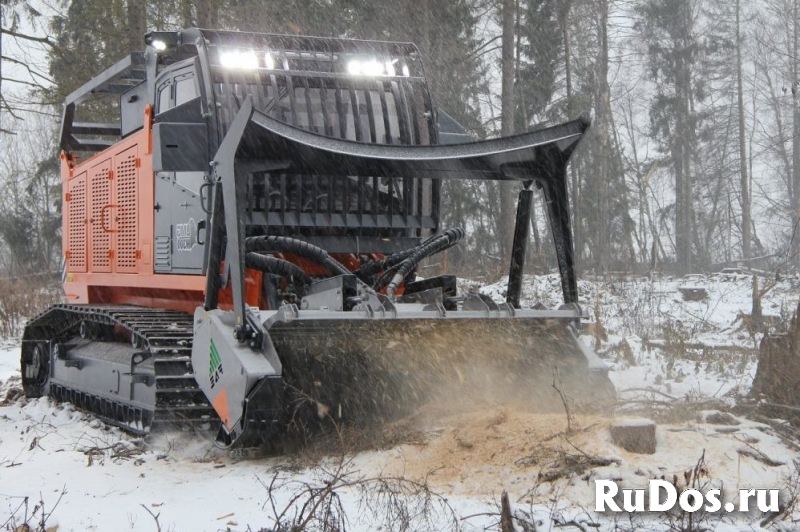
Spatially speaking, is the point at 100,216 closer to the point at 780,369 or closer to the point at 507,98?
the point at 780,369

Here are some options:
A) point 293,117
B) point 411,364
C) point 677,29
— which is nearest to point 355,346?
point 411,364

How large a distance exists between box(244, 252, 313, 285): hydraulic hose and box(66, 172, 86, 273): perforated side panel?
10.6 ft

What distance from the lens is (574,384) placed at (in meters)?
6.77

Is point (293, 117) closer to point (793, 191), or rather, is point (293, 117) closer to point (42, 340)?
point (42, 340)

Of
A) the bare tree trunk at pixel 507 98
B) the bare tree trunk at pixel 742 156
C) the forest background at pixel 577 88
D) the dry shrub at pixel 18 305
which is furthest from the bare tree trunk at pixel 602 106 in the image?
the dry shrub at pixel 18 305

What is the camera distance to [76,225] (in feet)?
32.1

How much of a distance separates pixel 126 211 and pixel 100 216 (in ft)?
2.22

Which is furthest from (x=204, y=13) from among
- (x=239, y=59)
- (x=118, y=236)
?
(x=239, y=59)

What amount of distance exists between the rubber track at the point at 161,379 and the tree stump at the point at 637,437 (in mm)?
2786

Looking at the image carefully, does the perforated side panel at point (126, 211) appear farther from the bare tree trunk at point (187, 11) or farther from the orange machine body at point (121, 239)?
the bare tree trunk at point (187, 11)

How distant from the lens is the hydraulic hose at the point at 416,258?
7188 millimetres

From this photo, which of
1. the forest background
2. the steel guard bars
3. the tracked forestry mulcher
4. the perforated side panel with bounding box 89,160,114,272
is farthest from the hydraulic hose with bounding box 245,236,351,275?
the forest background

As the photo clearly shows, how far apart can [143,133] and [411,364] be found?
3.23 m

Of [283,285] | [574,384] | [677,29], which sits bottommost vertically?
[574,384]
